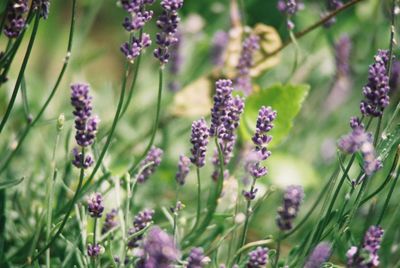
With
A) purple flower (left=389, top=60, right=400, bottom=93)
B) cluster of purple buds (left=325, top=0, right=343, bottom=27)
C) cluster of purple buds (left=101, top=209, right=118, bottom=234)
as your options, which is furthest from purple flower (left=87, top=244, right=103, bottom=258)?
purple flower (left=389, top=60, right=400, bottom=93)

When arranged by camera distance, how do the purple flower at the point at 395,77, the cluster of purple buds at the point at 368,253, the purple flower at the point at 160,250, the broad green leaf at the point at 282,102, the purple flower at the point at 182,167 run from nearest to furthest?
the purple flower at the point at 160,250
the cluster of purple buds at the point at 368,253
the purple flower at the point at 182,167
the broad green leaf at the point at 282,102
the purple flower at the point at 395,77

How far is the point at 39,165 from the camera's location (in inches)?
50.7

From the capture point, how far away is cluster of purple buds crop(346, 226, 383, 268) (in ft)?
2.32

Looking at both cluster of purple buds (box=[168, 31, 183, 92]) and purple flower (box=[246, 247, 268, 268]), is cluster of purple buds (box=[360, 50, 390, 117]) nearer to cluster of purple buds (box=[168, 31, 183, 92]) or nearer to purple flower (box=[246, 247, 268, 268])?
purple flower (box=[246, 247, 268, 268])

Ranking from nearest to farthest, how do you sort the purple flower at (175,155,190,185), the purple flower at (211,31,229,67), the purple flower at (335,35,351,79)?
the purple flower at (175,155,190,185) < the purple flower at (335,35,351,79) < the purple flower at (211,31,229,67)

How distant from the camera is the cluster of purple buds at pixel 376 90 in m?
0.77

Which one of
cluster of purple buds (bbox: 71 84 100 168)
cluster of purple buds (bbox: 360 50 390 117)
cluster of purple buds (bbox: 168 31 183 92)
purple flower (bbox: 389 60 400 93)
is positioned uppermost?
cluster of purple buds (bbox: 168 31 183 92)

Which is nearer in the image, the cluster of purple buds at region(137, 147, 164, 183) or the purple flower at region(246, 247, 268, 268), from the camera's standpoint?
the purple flower at region(246, 247, 268, 268)

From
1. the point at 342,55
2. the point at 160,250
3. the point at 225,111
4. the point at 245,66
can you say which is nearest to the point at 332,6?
the point at 245,66

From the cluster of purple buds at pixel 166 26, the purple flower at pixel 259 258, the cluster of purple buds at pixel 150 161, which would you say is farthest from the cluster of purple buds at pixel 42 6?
the purple flower at pixel 259 258

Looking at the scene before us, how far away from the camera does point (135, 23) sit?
794 mm

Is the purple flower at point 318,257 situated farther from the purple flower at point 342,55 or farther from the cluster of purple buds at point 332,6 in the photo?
the purple flower at point 342,55

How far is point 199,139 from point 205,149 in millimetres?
18

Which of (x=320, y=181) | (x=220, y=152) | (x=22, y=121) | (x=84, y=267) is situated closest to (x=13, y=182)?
(x=84, y=267)
